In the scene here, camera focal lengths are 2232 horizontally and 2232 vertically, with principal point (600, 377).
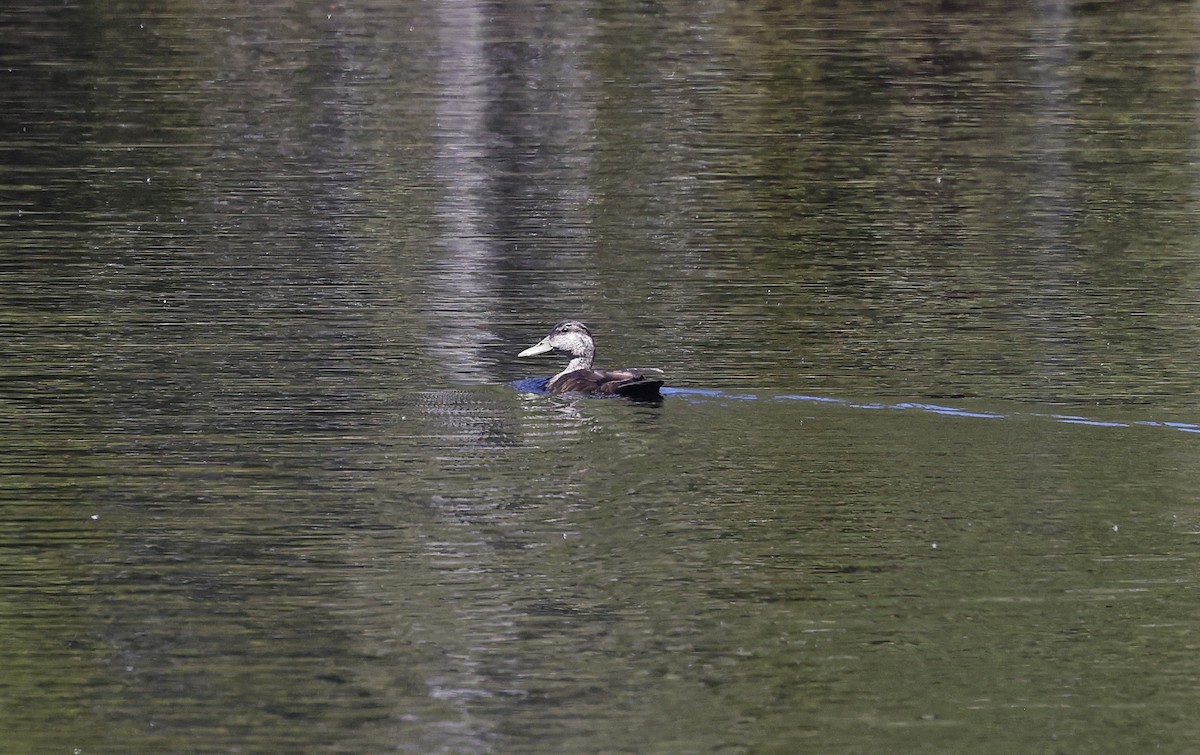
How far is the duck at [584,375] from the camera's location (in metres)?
15.8

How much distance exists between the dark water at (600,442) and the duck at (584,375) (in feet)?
1.05

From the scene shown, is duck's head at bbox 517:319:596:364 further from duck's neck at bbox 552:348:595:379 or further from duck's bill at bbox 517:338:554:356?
duck's bill at bbox 517:338:554:356

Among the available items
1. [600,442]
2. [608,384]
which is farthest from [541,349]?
[600,442]

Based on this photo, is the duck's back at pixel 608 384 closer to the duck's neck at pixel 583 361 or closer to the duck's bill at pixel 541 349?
the duck's neck at pixel 583 361

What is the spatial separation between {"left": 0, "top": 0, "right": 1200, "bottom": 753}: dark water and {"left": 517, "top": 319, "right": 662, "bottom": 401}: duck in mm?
320

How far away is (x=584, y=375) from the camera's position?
1645 cm

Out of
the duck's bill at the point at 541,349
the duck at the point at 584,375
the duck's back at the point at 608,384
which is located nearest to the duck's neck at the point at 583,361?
the duck at the point at 584,375

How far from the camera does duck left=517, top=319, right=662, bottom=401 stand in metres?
15.8

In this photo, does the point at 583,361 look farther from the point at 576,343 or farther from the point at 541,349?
the point at 541,349

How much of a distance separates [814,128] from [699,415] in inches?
775

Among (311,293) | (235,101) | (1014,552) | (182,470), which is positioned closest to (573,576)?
(1014,552)

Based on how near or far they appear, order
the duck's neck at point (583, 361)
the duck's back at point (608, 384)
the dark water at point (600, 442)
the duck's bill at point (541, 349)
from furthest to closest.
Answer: the duck's bill at point (541, 349) → the duck's neck at point (583, 361) → the duck's back at point (608, 384) → the dark water at point (600, 442)

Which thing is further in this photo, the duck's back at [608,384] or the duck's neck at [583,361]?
the duck's neck at [583,361]

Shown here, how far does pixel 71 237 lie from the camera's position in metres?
23.8
